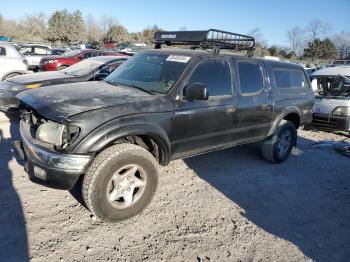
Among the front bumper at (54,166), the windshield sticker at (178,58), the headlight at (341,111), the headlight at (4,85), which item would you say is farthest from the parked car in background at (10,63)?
the headlight at (341,111)

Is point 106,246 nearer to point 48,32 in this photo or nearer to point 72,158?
point 72,158

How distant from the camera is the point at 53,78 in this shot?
6.85m

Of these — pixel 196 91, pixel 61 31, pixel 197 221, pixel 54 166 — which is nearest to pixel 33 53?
pixel 196 91

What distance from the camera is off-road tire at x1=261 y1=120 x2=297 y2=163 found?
5344 mm

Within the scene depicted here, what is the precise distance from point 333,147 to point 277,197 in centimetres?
338

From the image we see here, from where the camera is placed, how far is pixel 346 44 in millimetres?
41438

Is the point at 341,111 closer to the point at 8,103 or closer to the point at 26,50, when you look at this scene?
the point at 8,103

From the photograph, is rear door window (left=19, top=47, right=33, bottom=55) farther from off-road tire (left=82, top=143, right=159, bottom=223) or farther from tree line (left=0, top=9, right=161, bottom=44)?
tree line (left=0, top=9, right=161, bottom=44)

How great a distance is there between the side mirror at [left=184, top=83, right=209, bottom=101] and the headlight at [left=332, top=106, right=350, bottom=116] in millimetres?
5775

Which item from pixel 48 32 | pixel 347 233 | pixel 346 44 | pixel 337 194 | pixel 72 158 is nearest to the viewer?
pixel 72 158

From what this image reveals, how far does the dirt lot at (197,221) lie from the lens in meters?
2.97

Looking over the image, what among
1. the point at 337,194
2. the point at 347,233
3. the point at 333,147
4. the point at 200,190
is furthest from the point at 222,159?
the point at 333,147

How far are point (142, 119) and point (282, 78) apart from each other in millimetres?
3059

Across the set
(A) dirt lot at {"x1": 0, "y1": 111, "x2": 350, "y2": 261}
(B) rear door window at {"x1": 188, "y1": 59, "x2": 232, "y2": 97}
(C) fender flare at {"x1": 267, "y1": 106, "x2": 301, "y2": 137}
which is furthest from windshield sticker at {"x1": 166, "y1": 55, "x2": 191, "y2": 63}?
(C) fender flare at {"x1": 267, "y1": 106, "x2": 301, "y2": 137}
